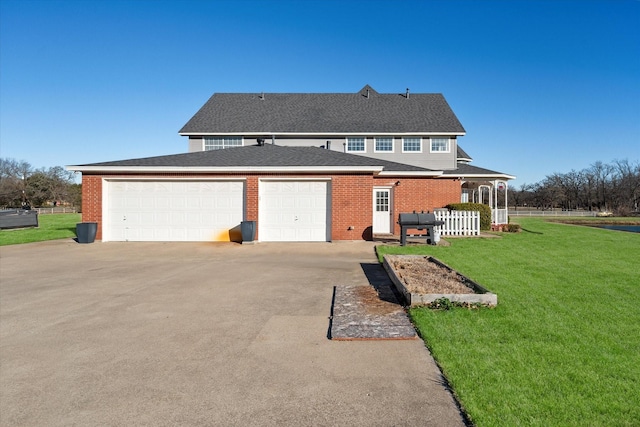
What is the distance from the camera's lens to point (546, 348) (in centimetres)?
403

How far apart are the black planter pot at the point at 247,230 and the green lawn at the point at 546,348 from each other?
907cm

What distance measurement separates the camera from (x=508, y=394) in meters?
3.10

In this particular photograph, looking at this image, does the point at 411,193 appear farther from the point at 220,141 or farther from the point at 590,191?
the point at 590,191

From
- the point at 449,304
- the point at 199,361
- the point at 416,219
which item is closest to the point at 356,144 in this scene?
the point at 416,219

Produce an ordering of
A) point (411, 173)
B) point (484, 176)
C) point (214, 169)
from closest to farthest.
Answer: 1. point (214, 169)
2. point (411, 173)
3. point (484, 176)

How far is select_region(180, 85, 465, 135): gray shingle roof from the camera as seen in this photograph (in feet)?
80.5

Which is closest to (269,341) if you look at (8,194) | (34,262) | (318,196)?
(34,262)

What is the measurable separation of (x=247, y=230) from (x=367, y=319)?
10038 millimetres

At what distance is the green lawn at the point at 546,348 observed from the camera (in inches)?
114

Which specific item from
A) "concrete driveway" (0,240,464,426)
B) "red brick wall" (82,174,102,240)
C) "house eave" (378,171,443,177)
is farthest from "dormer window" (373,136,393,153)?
"concrete driveway" (0,240,464,426)

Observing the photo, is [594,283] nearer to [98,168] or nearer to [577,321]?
[577,321]

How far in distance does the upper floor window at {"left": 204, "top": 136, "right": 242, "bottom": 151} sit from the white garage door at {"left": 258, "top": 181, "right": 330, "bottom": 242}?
10.9 meters

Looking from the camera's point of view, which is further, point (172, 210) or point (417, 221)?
point (172, 210)


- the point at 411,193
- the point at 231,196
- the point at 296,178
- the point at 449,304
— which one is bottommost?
the point at 449,304
